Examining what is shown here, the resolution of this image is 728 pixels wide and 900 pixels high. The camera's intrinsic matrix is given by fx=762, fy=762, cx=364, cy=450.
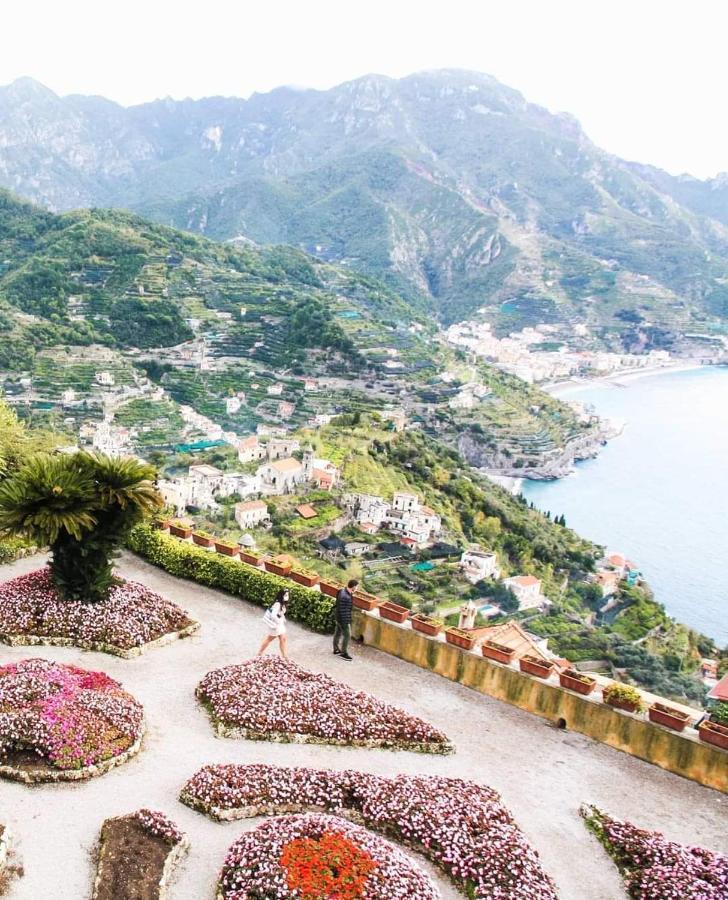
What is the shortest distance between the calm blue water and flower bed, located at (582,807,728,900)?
59529 millimetres

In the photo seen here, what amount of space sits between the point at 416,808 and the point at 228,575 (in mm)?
6061

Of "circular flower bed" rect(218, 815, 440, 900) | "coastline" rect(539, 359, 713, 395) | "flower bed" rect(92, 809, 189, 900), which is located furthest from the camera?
"coastline" rect(539, 359, 713, 395)

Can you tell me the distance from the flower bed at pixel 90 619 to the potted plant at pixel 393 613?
267cm

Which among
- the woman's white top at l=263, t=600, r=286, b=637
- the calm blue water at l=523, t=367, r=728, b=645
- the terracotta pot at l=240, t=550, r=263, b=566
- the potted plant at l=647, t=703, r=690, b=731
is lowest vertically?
the calm blue water at l=523, t=367, r=728, b=645

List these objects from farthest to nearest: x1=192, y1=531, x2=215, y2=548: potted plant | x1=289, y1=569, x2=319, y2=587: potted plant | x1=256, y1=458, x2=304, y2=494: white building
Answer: x1=256, y1=458, x2=304, y2=494: white building, x1=192, y1=531, x2=215, y2=548: potted plant, x1=289, y1=569, x2=319, y2=587: potted plant

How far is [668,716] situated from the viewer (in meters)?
8.13

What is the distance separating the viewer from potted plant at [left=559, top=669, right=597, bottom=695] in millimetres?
8789

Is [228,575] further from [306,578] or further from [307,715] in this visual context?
[307,715]

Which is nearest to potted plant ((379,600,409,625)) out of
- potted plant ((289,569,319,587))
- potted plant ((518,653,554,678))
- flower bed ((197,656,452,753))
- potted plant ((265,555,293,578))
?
potted plant ((289,569,319,587))

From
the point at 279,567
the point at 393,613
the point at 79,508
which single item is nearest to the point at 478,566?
the point at 279,567

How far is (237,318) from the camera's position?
108 meters

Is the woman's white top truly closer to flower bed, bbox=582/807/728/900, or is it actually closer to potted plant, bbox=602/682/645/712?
potted plant, bbox=602/682/645/712

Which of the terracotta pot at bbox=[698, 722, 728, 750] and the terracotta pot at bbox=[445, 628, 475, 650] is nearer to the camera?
the terracotta pot at bbox=[698, 722, 728, 750]

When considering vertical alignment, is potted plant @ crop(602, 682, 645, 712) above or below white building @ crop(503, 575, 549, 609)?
above
